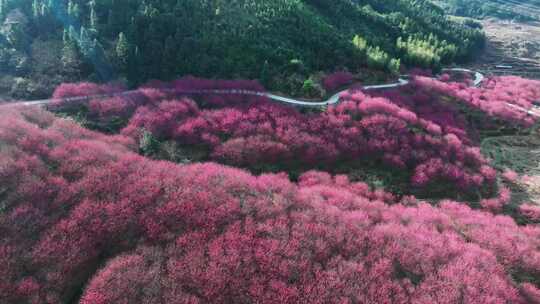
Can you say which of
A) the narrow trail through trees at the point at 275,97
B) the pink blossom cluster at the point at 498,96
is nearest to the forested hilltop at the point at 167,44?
the narrow trail through trees at the point at 275,97

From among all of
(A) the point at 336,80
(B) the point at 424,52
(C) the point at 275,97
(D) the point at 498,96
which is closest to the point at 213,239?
A: (C) the point at 275,97

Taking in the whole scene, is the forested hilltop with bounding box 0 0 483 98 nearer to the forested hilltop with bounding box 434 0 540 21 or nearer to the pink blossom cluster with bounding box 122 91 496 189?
the pink blossom cluster with bounding box 122 91 496 189

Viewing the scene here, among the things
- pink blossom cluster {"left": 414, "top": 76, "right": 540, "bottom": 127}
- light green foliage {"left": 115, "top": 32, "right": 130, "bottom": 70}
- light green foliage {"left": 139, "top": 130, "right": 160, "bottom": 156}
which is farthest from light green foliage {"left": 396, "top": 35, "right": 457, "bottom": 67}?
light green foliage {"left": 139, "top": 130, "right": 160, "bottom": 156}

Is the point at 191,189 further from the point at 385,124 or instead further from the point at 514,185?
the point at 514,185

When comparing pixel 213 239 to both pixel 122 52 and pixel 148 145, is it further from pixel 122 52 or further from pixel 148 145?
pixel 122 52

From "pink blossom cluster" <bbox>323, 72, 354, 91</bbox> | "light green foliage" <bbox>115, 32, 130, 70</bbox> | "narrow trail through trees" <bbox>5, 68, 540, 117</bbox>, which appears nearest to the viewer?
"narrow trail through trees" <bbox>5, 68, 540, 117</bbox>

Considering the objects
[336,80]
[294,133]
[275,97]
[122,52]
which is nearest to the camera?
[294,133]

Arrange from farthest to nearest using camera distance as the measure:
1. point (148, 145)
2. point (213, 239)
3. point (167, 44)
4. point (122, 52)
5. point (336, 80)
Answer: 1. point (336, 80)
2. point (167, 44)
3. point (122, 52)
4. point (148, 145)
5. point (213, 239)
